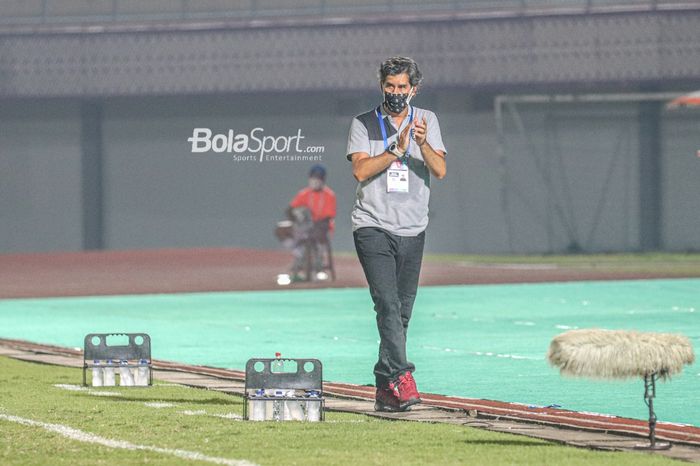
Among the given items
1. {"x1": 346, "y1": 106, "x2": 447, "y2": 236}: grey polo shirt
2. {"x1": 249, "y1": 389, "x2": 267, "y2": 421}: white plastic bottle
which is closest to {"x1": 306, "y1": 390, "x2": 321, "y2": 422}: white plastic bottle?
{"x1": 249, "y1": 389, "x2": 267, "y2": 421}: white plastic bottle

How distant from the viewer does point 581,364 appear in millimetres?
8547

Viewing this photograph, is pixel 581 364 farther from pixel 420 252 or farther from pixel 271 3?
pixel 271 3

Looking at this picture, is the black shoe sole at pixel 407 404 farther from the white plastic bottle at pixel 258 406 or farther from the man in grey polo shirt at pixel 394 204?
the white plastic bottle at pixel 258 406

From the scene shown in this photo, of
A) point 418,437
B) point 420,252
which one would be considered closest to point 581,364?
point 418,437

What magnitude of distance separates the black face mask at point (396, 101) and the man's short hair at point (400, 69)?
99mm

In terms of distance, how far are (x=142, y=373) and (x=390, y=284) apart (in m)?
2.77

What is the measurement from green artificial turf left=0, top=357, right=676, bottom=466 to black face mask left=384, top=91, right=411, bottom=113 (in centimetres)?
207

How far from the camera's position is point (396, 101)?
426 inches

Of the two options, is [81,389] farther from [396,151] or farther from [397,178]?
[396,151]

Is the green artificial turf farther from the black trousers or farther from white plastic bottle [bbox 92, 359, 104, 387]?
white plastic bottle [bbox 92, 359, 104, 387]

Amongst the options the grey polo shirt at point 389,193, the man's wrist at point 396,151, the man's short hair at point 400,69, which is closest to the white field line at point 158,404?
the grey polo shirt at point 389,193

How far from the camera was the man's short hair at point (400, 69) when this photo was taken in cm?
1076

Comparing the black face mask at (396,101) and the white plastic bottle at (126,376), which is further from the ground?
the black face mask at (396,101)

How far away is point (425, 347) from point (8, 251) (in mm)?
32615
